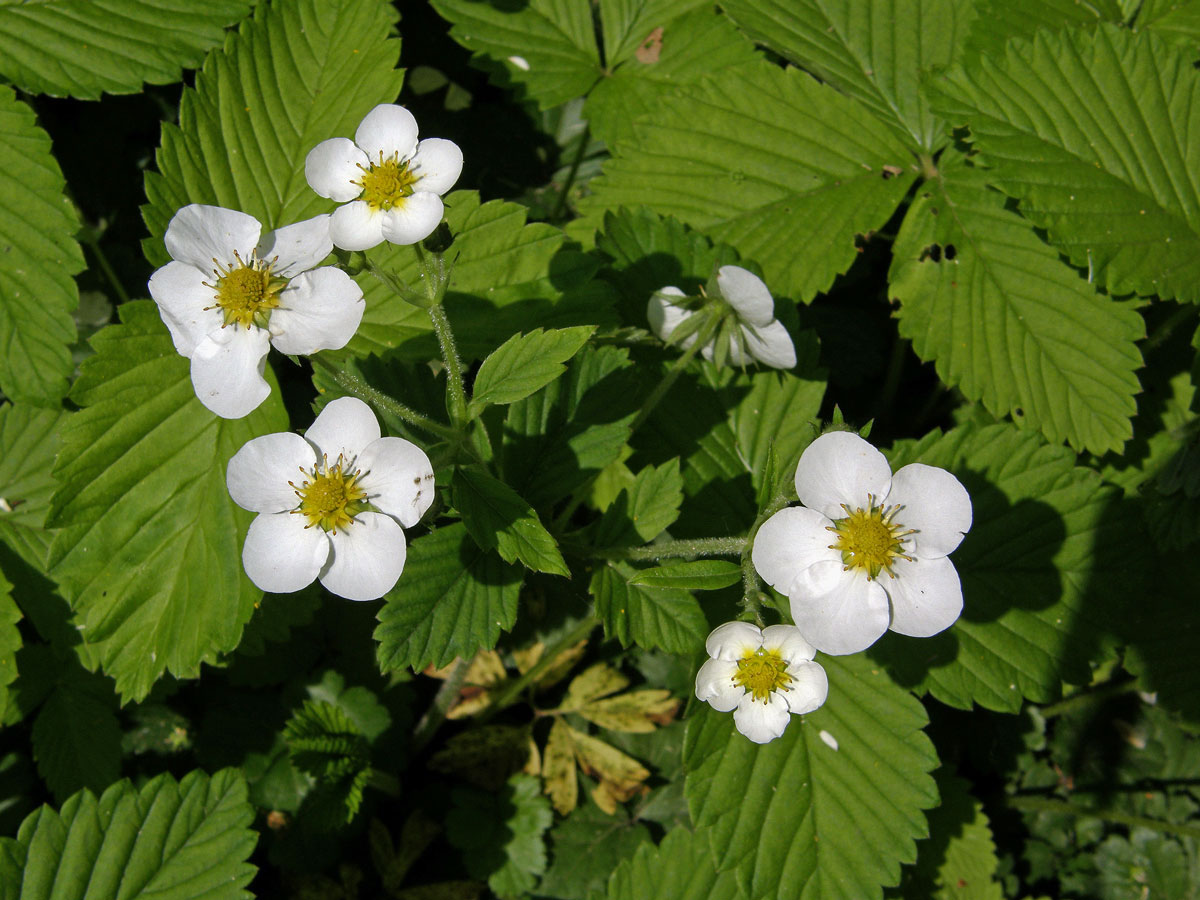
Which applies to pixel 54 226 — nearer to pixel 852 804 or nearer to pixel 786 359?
pixel 786 359

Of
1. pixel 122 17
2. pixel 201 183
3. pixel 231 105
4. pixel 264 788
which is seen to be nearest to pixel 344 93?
pixel 231 105

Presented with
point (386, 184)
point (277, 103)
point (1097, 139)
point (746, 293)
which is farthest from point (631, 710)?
point (1097, 139)

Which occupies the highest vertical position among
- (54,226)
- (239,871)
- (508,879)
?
(54,226)

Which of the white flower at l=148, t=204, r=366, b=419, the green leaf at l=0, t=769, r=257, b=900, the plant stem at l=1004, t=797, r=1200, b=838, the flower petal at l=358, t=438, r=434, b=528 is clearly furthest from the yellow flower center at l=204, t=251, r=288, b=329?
the plant stem at l=1004, t=797, r=1200, b=838

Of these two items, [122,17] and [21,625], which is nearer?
[122,17]

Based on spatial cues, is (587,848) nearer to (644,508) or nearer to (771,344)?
(644,508)
